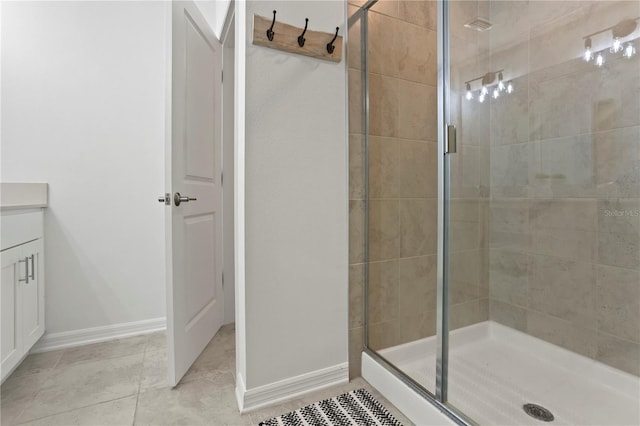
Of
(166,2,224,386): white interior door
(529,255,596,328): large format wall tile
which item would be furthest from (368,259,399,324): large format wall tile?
(166,2,224,386): white interior door

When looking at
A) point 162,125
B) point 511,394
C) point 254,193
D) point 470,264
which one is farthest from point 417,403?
point 162,125

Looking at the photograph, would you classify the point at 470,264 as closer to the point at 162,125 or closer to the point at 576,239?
the point at 576,239

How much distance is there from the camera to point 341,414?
1281 millimetres

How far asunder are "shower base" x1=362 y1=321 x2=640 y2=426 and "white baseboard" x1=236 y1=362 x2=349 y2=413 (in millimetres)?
156

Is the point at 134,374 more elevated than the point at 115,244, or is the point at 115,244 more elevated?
the point at 115,244

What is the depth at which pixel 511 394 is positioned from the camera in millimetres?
1421

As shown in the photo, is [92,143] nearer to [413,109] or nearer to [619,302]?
[413,109]

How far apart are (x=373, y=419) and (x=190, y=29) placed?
198 centimetres

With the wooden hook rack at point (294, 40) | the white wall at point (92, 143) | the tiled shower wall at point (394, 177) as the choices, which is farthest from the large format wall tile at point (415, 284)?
the white wall at point (92, 143)

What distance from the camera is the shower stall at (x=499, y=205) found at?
1.37 meters

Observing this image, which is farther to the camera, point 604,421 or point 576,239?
point 576,239

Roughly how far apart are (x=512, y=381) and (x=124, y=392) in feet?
5.89

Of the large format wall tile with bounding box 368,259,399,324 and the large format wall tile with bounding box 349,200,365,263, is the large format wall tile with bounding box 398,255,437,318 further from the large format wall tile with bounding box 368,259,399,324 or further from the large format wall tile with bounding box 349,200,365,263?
the large format wall tile with bounding box 349,200,365,263

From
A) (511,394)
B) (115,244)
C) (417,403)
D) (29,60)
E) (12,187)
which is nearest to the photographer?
(417,403)
